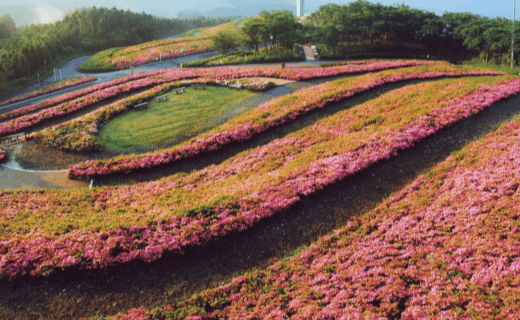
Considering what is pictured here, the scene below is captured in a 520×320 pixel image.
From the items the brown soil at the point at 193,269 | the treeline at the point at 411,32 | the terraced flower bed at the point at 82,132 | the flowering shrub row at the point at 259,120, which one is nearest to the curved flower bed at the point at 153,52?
the treeline at the point at 411,32

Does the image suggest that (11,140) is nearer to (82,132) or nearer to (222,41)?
(82,132)

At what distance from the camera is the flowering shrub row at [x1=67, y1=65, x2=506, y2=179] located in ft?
60.1

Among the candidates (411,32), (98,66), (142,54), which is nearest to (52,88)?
(98,66)

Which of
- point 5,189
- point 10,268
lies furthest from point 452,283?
point 5,189

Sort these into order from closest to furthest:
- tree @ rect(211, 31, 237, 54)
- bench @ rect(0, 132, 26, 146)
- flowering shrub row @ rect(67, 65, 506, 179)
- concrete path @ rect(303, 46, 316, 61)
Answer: flowering shrub row @ rect(67, 65, 506, 179), bench @ rect(0, 132, 26, 146), concrete path @ rect(303, 46, 316, 61), tree @ rect(211, 31, 237, 54)

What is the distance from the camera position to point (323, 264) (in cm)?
1005

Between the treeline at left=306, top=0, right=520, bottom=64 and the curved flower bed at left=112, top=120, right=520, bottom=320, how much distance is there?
47.4 meters

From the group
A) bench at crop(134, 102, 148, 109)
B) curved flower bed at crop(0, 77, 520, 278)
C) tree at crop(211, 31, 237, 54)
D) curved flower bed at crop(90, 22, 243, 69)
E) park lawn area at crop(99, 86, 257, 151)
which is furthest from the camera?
curved flower bed at crop(90, 22, 243, 69)

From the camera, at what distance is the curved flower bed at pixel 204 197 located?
1135 centimetres

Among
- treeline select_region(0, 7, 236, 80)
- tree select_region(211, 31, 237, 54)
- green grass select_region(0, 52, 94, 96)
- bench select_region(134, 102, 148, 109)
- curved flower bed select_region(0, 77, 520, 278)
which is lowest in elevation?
curved flower bed select_region(0, 77, 520, 278)

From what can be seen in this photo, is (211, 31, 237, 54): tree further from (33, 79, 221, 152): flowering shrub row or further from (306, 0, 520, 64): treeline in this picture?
(33, 79, 221, 152): flowering shrub row

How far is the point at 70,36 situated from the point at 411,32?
293 ft

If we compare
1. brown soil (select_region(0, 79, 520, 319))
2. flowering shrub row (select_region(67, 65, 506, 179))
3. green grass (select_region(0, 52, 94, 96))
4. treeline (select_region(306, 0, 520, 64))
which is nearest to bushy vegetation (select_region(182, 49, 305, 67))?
treeline (select_region(306, 0, 520, 64))

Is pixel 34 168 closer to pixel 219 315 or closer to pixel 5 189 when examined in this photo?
pixel 5 189
